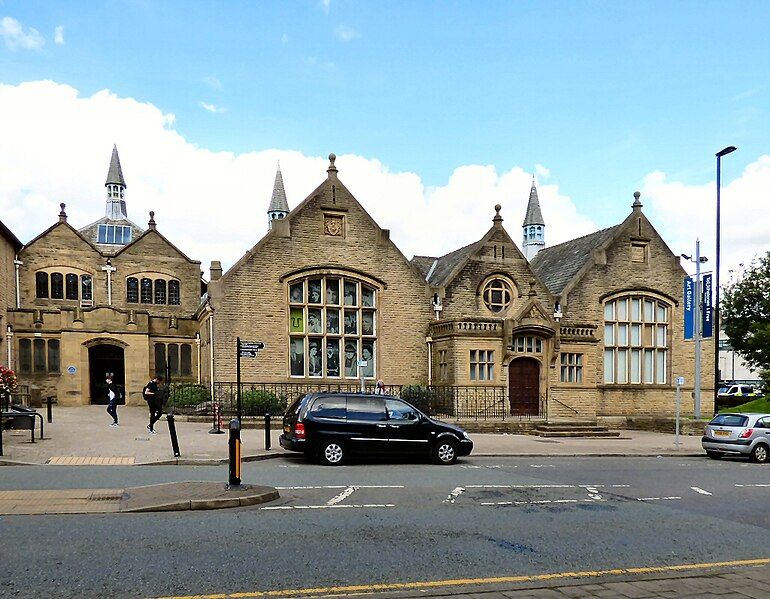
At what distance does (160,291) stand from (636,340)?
82.3 ft

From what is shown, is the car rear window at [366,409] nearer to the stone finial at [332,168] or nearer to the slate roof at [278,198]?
the stone finial at [332,168]

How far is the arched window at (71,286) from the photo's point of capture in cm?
3638

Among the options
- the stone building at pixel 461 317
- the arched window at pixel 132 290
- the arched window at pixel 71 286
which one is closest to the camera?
the stone building at pixel 461 317

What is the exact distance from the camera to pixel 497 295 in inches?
1155

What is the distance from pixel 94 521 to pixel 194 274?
31.6 meters

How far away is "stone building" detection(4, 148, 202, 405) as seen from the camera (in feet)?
99.9

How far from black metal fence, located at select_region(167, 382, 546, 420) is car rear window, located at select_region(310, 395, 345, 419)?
29.4 feet

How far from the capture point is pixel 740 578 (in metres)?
6.66

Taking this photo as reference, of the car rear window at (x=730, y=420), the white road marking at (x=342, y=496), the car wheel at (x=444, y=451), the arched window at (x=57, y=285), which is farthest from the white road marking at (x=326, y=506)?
the arched window at (x=57, y=285)

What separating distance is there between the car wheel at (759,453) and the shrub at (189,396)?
17.9 meters

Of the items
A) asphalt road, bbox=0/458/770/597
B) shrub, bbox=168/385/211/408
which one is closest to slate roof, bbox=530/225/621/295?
shrub, bbox=168/385/211/408

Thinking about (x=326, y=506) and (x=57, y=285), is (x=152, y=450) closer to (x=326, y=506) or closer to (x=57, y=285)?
(x=326, y=506)

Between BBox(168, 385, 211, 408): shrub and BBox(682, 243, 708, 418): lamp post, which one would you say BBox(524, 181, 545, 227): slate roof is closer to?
BBox(682, 243, 708, 418): lamp post

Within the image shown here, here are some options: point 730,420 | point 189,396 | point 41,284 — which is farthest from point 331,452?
point 41,284
